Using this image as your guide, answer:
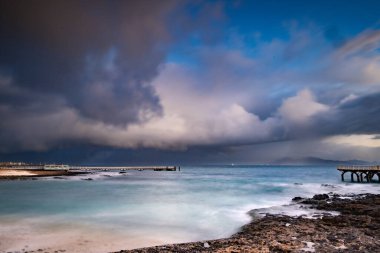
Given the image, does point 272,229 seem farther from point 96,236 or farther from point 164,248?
point 96,236

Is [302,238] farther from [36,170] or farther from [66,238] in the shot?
[36,170]

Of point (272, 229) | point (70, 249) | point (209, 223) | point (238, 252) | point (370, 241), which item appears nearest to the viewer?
point (238, 252)

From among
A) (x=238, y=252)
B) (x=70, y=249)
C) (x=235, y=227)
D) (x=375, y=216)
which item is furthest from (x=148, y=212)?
(x=375, y=216)

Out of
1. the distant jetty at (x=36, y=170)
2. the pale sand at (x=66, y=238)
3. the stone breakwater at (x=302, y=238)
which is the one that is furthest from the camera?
the distant jetty at (x=36, y=170)

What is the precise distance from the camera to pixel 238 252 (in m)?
11.4

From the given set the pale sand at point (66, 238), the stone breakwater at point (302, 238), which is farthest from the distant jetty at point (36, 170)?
the stone breakwater at point (302, 238)

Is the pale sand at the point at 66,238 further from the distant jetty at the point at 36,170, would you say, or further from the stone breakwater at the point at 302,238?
the distant jetty at the point at 36,170

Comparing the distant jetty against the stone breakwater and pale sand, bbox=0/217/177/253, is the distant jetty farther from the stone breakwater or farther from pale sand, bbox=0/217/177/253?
the stone breakwater

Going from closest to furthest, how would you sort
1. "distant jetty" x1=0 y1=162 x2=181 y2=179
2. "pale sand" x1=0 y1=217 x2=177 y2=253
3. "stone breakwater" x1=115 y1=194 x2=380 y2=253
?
1. "stone breakwater" x1=115 y1=194 x2=380 y2=253
2. "pale sand" x1=0 y1=217 x2=177 y2=253
3. "distant jetty" x1=0 y1=162 x2=181 y2=179

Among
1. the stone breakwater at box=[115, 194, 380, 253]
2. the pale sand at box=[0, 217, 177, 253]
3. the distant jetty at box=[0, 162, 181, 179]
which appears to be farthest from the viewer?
the distant jetty at box=[0, 162, 181, 179]

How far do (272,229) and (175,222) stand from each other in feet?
25.9

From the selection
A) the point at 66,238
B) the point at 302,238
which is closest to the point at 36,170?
the point at 66,238

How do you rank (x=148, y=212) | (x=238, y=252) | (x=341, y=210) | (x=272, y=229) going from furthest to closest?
(x=148, y=212)
(x=341, y=210)
(x=272, y=229)
(x=238, y=252)

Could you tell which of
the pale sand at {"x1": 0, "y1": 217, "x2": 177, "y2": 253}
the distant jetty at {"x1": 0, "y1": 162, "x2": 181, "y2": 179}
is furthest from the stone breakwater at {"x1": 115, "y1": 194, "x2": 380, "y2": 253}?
the distant jetty at {"x1": 0, "y1": 162, "x2": 181, "y2": 179}
